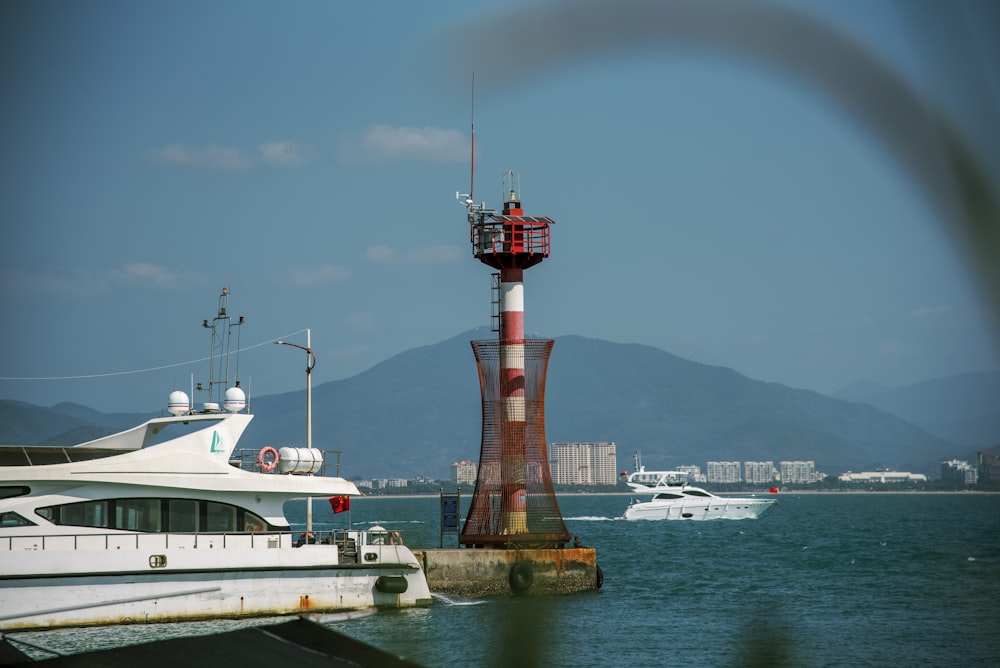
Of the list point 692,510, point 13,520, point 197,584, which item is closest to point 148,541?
point 197,584

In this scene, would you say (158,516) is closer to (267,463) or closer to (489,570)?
(267,463)

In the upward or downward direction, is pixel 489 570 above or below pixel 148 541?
below

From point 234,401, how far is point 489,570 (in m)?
8.53

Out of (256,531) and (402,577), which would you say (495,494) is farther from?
(256,531)

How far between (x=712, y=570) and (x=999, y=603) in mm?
14713

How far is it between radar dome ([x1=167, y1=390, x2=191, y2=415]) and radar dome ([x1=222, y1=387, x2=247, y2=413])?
3.07ft

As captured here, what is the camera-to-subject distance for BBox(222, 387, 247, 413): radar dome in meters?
31.4

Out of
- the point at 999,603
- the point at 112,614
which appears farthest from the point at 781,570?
the point at 112,614

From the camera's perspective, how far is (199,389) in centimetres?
3272

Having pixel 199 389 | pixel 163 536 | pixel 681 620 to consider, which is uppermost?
pixel 199 389

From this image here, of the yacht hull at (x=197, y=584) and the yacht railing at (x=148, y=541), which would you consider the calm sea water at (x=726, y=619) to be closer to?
the yacht hull at (x=197, y=584)

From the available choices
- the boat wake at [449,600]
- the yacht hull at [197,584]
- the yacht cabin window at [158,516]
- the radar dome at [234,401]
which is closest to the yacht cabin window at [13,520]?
the yacht cabin window at [158,516]

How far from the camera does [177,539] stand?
29.1m

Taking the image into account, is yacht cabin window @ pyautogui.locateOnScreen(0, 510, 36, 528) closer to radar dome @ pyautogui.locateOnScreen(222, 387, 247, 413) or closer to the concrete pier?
radar dome @ pyautogui.locateOnScreen(222, 387, 247, 413)
